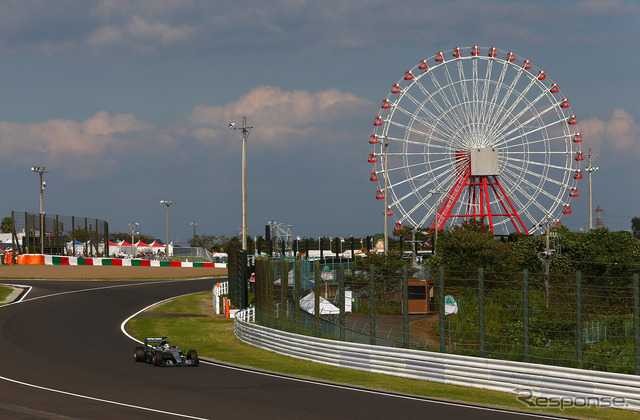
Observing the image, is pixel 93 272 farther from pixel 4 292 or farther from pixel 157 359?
pixel 157 359

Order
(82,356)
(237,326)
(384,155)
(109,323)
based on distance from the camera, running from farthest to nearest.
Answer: (384,155) < (109,323) < (237,326) < (82,356)

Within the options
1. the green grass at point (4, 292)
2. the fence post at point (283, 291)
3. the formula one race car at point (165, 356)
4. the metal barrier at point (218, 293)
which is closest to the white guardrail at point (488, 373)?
the fence post at point (283, 291)

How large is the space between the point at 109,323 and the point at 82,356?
1051 centimetres

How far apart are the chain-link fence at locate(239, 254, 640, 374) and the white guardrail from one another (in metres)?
0.32

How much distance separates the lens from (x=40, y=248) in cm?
7350

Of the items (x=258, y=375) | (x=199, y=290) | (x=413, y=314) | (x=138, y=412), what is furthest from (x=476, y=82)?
(x=138, y=412)

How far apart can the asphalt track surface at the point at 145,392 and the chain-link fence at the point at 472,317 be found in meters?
2.83

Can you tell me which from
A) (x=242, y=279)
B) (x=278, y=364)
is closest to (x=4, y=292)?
(x=242, y=279)

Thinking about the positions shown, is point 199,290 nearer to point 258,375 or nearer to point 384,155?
point 384,155

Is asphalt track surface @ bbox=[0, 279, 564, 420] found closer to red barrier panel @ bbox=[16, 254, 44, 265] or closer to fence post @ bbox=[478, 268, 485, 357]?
fence post @ bbox=[478, 268, 485, 357]

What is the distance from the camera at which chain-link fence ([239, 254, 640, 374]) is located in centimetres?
1750

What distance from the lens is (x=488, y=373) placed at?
18.4m

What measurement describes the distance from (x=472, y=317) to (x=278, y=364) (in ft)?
18.5

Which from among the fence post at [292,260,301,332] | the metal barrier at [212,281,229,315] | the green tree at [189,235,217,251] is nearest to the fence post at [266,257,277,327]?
the fence post at [292,260,301,332]
